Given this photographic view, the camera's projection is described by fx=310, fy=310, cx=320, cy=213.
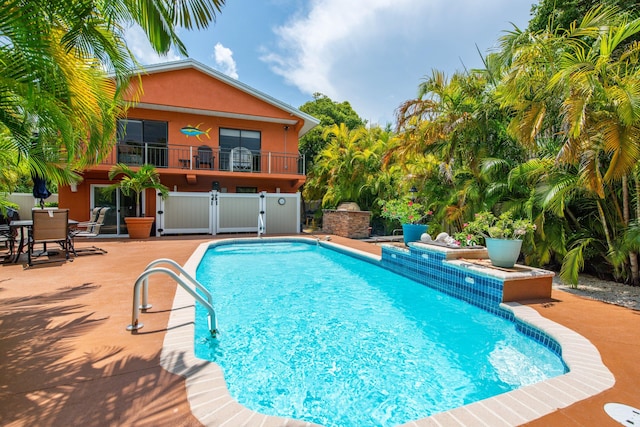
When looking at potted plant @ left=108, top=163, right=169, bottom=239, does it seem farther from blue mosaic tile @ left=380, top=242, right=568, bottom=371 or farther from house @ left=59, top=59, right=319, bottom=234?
blue mosaic tile @ left=380, top=242, right=568, bottom=371

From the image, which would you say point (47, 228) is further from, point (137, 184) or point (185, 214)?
point (185, 214)

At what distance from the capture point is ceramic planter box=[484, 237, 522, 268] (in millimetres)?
5228

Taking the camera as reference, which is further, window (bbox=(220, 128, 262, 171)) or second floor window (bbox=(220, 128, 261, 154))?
second floor window (bbox=(220, 128, 261, 154))

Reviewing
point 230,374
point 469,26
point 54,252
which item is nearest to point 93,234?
point 54,252

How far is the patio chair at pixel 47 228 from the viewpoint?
21.7ft

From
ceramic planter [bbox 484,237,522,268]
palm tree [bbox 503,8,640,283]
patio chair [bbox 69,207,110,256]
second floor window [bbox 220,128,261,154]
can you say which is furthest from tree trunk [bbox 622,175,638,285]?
second floor window [bbox 220,128,261,154]

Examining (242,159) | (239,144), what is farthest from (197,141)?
(242,159)

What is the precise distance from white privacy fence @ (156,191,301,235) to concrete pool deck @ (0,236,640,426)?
7821 millimetres

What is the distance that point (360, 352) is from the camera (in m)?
3.72

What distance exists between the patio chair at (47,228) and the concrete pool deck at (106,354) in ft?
4.98

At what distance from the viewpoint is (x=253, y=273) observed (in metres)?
7.56

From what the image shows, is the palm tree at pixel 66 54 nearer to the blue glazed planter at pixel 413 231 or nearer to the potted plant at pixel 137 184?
the blue glazed planter at pixel 413 231

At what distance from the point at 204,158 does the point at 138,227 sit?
456cm

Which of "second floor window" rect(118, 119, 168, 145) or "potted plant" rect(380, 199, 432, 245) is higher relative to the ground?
"second floor window" rect(118, 119, 168, 145)
